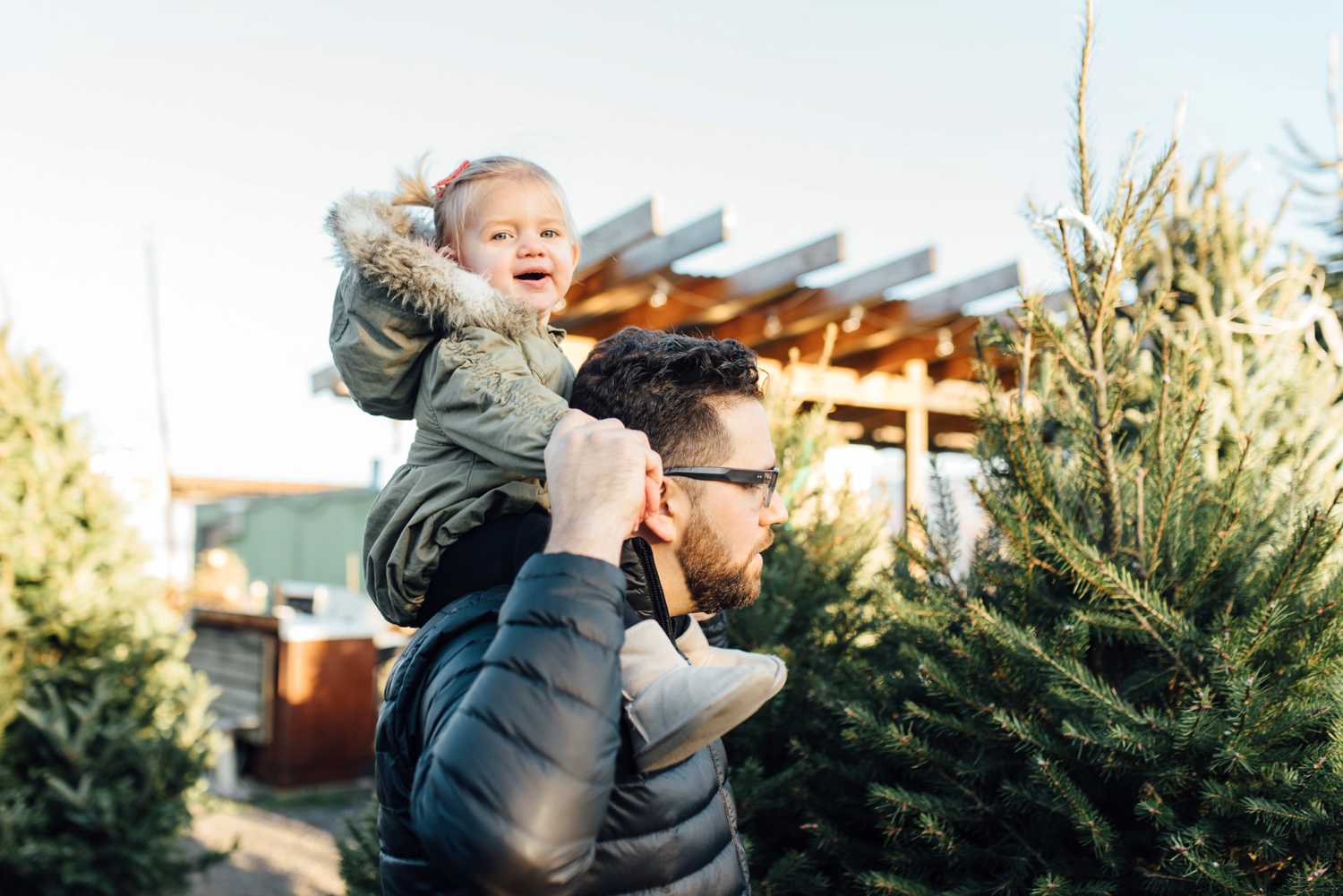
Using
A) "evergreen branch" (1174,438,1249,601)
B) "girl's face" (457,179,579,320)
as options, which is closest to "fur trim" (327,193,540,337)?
"girl's face" (457,179,579,320)

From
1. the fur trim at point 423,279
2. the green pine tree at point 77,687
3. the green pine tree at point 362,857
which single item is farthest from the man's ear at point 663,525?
the green pine tree at point 77,687

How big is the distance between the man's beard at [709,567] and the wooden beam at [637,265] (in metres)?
4.36

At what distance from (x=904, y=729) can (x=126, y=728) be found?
3986mm

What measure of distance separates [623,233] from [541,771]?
5099mm

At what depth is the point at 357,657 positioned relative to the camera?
30.0 ft

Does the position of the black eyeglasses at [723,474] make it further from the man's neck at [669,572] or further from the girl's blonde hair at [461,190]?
the girl's blonde hair at [461,190]

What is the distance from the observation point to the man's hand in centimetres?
136

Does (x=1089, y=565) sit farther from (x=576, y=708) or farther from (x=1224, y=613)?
(x=576, y=708)

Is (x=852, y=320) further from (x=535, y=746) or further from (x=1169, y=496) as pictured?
(x=535, y=746)

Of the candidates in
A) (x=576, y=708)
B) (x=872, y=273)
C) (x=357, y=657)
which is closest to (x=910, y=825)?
(x=576, y=708)

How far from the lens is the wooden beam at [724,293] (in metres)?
6.58

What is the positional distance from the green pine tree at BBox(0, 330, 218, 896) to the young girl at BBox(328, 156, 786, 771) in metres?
3.55

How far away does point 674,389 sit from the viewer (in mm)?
1778

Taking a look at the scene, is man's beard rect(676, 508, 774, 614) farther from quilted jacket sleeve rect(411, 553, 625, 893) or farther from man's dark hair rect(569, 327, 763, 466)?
quilted jacket sleeve rect(411, 553, 625, 893)
